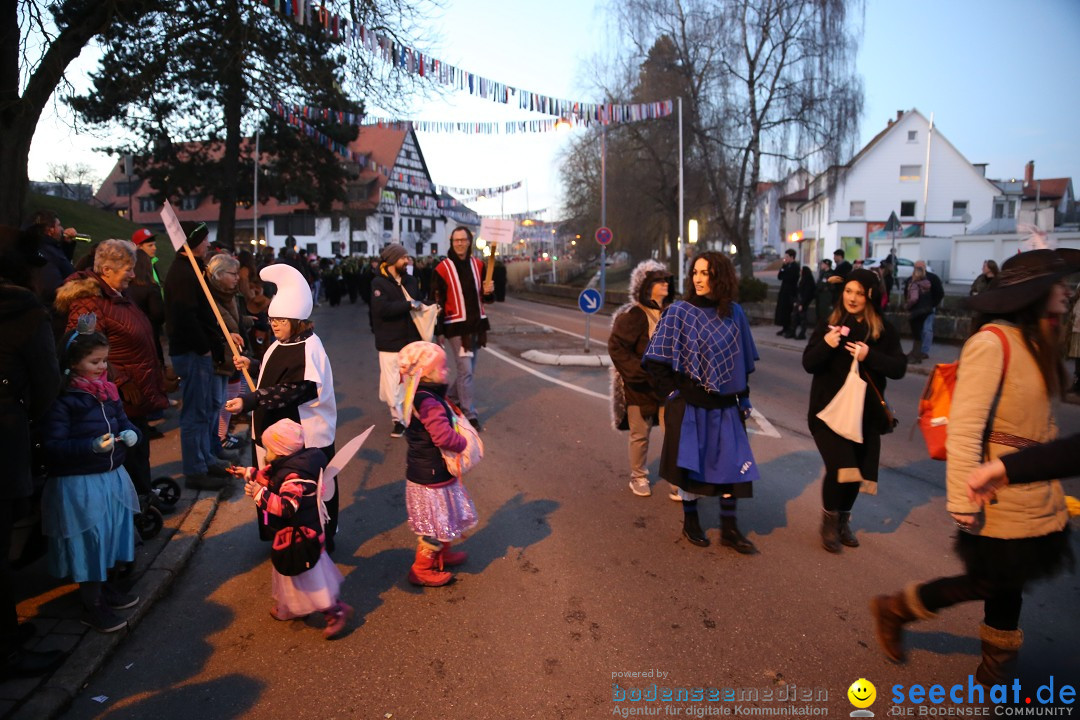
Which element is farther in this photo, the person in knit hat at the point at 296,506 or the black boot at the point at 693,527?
the black boot at the point at 693,527

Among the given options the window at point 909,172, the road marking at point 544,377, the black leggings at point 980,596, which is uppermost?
the window at point 909,172

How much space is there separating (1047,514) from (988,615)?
0.53 meters

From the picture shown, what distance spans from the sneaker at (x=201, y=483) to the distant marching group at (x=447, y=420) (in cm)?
2

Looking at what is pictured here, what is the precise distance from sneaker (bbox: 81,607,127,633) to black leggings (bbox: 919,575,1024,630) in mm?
3851

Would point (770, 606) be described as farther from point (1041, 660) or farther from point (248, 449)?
point (248, 449)

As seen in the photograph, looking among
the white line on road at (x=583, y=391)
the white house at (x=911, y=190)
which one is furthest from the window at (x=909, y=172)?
the white line on road at (x=583, y=391)

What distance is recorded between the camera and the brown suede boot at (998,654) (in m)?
2.97

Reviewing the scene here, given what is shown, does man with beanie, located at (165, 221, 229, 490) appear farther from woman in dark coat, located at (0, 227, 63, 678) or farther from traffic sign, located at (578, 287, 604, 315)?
traffic sign, located at (578, 287, 604, 315)

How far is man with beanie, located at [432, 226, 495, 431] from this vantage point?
7.97m

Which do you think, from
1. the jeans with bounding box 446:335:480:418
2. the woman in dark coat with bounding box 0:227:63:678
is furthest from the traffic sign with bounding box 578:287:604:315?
the woman in dark coat with bounding box 0:227:63:678

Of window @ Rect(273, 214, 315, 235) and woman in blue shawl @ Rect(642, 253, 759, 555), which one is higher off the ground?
window @ Rect(273, 214, 315, 235)

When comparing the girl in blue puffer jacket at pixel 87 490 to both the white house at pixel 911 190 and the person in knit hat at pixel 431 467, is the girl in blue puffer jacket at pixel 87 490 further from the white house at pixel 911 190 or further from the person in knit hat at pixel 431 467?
the white house at pixel 911 190

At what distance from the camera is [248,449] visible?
723cm

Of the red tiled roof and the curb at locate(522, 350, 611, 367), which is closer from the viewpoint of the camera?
the curb at locate(522, 350, 611, 367)
